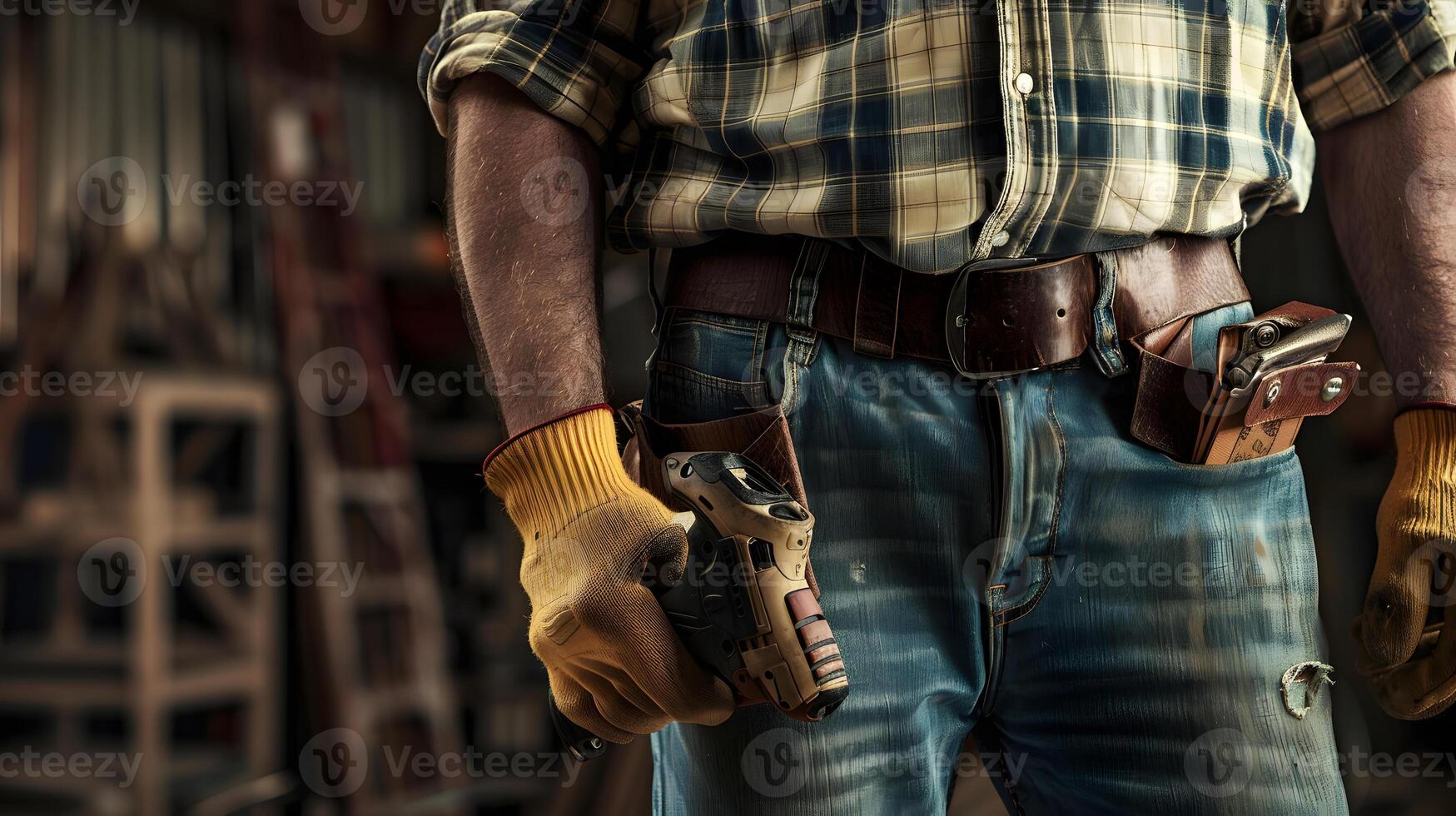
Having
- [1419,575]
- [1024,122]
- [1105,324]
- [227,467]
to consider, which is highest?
[1024,122]

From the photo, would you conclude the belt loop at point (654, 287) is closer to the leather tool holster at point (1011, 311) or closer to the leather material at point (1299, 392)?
the leather tool holster at point (1011, 311)

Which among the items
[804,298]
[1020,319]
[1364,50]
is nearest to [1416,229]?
[1364,50]

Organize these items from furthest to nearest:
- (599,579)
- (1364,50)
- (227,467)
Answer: (227,467) → (1364,50) → (599,579)

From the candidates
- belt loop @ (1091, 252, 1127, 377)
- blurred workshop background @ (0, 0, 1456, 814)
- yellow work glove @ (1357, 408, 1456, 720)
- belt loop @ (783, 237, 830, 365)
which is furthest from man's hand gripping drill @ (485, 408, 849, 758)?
blurred workshop background @ (0, 0, 1456, 814)

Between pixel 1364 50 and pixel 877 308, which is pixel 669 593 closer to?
pixel 877 308

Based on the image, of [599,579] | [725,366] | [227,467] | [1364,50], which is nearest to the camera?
[599,579]

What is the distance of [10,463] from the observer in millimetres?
2639

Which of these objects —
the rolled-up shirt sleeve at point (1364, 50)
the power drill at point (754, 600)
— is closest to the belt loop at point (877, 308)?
the power drill at point (754, 600)

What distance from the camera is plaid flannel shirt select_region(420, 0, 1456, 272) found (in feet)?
2.71

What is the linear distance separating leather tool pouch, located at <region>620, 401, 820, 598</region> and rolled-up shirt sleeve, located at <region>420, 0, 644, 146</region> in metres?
0.25

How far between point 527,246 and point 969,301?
337 mm

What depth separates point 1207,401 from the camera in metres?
0.85

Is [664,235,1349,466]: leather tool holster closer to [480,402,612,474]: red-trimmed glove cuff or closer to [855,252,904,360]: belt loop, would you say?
[855,252,904,360]: belt loop

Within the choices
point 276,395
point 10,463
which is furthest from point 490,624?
point 10,463
